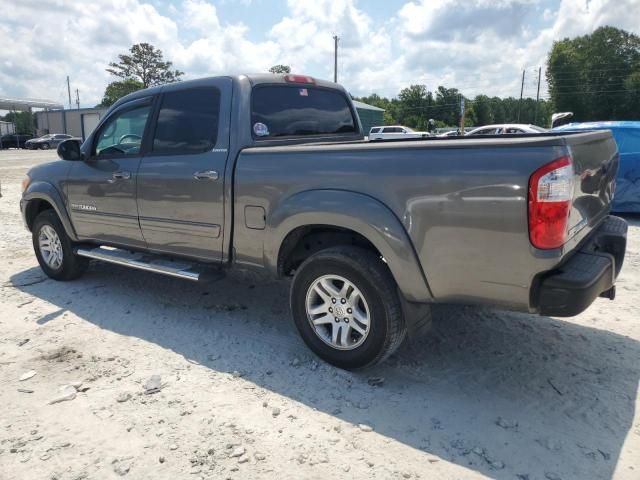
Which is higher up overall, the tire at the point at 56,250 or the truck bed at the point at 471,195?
the truck bed at the point at 471,195

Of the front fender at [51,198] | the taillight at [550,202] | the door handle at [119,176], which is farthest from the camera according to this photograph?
the front fender at [51,198]

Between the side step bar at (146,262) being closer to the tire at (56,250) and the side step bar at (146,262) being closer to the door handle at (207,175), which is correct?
the tire at (56,250)

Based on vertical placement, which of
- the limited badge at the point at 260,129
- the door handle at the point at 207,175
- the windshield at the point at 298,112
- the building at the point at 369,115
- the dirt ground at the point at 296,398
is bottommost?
the dirt ground at the point at 296,398

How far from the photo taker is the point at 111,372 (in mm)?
3426

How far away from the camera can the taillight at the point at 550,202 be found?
95.4 inches

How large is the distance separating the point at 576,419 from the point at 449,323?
142 cm

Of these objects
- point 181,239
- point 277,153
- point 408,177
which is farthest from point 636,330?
point 181,239

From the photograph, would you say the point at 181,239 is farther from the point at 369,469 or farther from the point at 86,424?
the point at 369,469

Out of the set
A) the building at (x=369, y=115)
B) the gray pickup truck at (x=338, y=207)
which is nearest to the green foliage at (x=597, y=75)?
the building at (x=369, y=115)

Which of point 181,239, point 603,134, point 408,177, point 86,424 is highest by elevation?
point 603,134

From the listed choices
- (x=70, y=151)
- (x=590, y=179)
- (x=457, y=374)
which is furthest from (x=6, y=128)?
(x=590, y=179)

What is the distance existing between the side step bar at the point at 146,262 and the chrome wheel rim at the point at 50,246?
1.28ft

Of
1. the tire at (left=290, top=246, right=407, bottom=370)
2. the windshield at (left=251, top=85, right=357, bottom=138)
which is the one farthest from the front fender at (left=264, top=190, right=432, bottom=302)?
the windshield at (left=251, top=85, right=357, bottom=138)

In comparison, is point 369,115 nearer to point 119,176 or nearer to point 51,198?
point 51,198
